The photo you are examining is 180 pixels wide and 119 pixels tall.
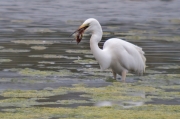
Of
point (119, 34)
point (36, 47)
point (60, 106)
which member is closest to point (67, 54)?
point (36, 47)

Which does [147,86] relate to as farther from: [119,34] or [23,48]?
[119,34]

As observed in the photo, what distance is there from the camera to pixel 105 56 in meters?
13.6

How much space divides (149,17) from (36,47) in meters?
13.8

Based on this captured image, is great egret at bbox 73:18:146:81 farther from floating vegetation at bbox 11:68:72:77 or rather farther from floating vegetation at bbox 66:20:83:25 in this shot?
floating vegetation at bbox 66:20:83:25

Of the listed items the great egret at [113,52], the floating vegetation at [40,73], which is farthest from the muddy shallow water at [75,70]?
the great egret at [113,52]

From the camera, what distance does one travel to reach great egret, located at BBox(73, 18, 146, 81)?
13469 millimetres

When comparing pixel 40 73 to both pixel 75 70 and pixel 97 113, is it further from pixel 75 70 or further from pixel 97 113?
pixel 97 113

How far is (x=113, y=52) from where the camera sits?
13.8 meters

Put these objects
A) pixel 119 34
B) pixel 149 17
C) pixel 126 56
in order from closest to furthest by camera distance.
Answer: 1. pixel 126 56
2. pixel 119 34
3. pixel 149 17

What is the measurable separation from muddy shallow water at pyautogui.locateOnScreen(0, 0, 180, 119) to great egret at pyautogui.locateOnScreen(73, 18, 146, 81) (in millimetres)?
314

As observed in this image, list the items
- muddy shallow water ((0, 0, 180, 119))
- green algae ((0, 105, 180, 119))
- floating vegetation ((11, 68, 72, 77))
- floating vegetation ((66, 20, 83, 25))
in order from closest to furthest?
green algae ((0, 105, 180, 119)), muddy shallow water ((0, 0, 180, 119)), floating vegetation ((11, 68, 72, 77)), floating vegetation ((66, 20, 83, 25))

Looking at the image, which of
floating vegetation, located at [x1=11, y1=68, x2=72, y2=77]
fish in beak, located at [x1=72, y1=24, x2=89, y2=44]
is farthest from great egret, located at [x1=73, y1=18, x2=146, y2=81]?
floating vegetation, located at [x1=11, y1=68, x2=72, y2=77]

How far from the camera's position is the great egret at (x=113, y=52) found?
44.2 feet

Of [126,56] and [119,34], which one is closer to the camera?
[126,56]
